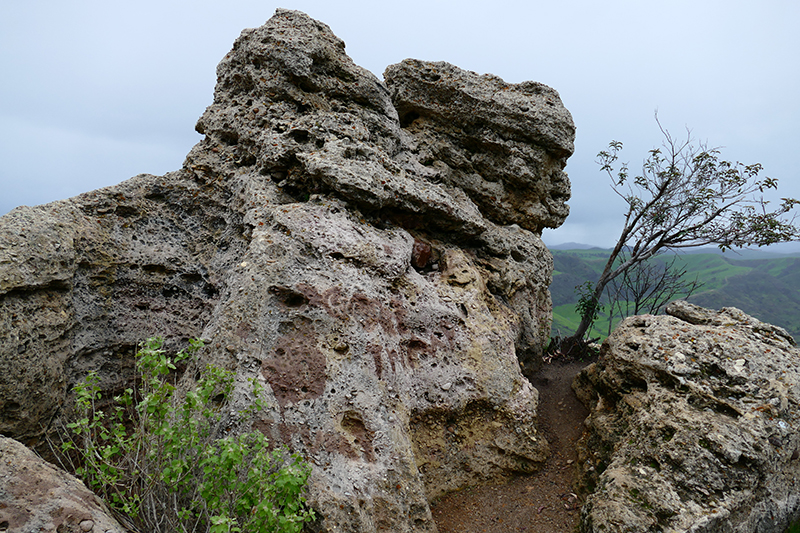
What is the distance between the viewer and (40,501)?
296 cm

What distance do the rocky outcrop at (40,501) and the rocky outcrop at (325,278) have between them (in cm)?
153

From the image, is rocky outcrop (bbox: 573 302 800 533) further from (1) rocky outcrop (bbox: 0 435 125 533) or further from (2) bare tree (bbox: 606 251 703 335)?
(2) bare tree (bbox: 606 251 703 335)

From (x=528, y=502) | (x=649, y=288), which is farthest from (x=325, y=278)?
(x=649, y=288)

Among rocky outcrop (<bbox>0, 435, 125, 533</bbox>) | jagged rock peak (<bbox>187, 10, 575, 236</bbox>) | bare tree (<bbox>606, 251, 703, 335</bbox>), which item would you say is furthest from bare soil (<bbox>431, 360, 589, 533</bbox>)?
bare tree (<bbox>606, 251, 703, 335</bbox>)

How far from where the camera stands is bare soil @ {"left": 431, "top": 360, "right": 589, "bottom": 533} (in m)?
5.39

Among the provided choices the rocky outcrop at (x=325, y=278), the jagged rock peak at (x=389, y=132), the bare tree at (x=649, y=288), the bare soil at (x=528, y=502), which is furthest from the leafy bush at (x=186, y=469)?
the bare tree at (x=649, y=288)

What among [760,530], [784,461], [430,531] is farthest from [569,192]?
[430,531]

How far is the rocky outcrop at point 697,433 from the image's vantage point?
4691 millimetres

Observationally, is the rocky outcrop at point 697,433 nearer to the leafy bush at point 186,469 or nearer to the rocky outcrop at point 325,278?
the rocky outcrop at point 325,278

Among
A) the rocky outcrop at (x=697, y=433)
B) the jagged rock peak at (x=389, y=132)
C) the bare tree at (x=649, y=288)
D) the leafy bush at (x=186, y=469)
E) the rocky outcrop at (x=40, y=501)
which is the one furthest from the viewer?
the bare tree at (x=649, y=288)

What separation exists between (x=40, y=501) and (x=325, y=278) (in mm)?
3170

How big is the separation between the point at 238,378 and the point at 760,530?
6.06m

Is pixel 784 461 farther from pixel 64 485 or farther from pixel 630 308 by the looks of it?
pixel 630 308

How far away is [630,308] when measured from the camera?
16891 millimetres
